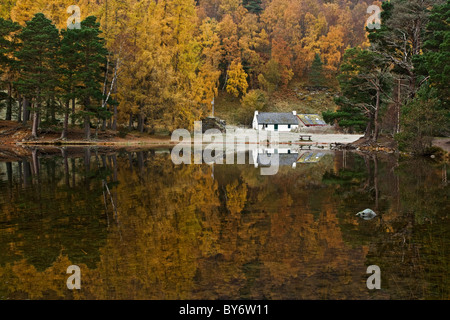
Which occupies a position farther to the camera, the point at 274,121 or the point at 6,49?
the point at 274,121

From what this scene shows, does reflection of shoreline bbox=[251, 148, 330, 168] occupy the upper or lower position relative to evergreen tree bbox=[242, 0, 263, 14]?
lower

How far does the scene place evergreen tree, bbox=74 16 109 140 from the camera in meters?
40.1

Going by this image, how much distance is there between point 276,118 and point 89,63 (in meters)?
43.8

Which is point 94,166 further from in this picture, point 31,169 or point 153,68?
point 153,68

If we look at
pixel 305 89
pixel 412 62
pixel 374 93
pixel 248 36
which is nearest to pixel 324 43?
pixel 305 89

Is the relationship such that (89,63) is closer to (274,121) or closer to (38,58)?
(38,58)

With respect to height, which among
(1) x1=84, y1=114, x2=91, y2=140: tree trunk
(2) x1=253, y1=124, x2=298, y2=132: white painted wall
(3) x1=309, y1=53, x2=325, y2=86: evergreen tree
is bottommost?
(1) x1=84, y1=114, x2=91, y2=140: tree trunk

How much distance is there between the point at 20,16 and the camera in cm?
4628

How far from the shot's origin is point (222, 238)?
9.56m

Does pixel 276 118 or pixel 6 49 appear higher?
pixel 6 49

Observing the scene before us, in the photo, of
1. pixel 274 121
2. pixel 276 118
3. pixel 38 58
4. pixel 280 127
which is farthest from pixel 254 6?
pixel 38 58

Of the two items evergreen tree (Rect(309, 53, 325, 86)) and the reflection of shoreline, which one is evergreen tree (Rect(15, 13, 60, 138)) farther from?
evergreen tree (Rect(309, 53, 325, 86))

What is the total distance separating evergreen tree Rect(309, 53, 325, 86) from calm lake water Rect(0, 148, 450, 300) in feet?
263

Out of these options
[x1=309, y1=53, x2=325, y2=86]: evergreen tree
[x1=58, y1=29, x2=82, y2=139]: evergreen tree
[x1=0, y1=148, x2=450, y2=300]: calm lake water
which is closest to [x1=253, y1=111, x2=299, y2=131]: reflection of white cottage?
[x1=309, y1=53, x2=325, y2=86]: evergreen tree
